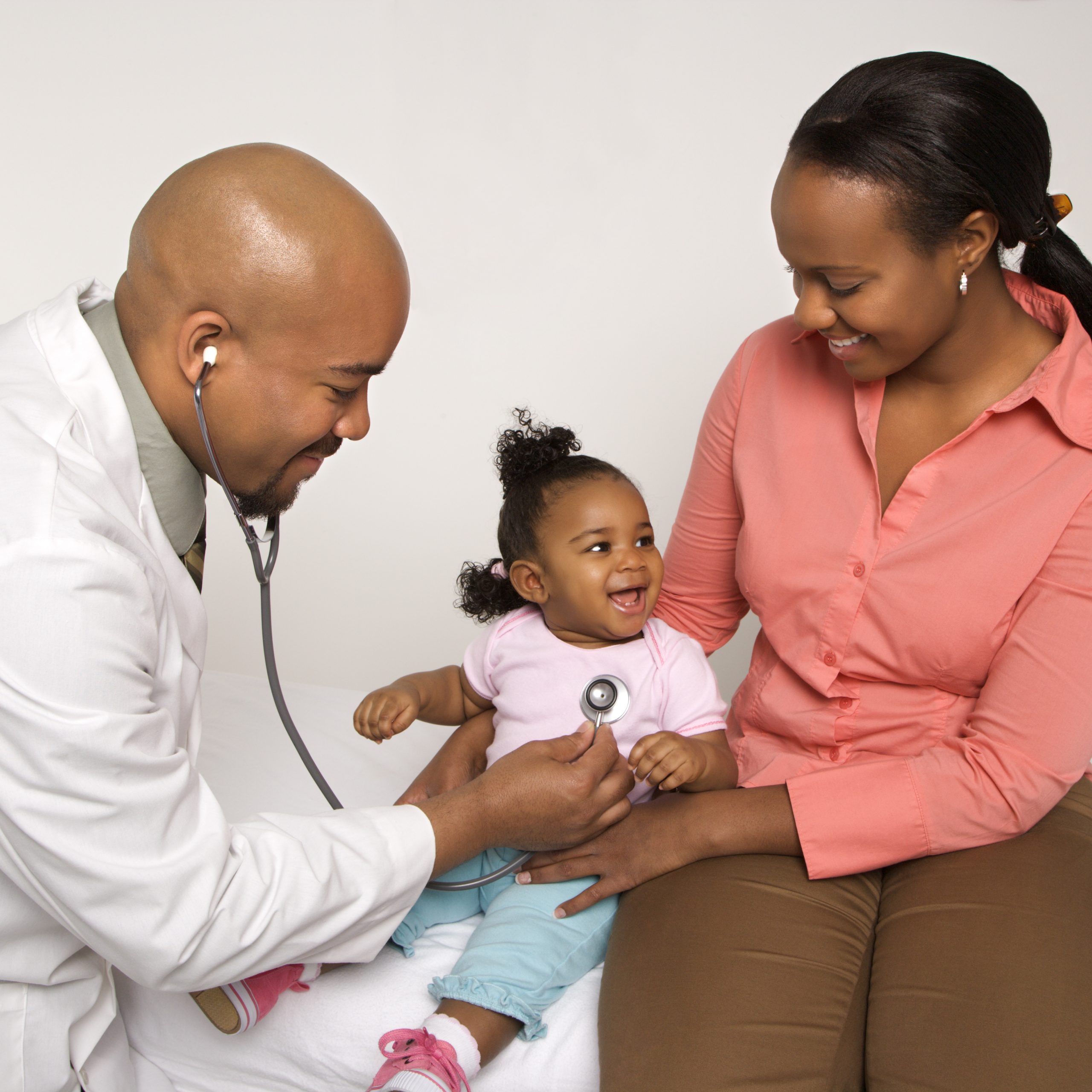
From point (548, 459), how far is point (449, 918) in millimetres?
Result: 805

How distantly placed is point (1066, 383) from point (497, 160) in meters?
1.91

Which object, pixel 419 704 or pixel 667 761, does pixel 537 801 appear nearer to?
pixel 667 761

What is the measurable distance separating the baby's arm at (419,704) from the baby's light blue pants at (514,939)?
0.26 metres

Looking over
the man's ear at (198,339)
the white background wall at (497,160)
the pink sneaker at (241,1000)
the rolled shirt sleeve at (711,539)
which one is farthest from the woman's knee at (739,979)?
the white background wall at (497,160)

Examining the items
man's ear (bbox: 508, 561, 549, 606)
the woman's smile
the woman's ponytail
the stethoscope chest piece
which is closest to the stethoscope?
the stethoscope chest piece

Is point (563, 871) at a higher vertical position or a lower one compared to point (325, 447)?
lower

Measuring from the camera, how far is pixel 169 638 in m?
1.32

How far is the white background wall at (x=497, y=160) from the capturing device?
286 centimetres

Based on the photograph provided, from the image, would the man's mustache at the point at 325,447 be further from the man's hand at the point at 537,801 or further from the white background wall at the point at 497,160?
the white background wall at the point at 497,160

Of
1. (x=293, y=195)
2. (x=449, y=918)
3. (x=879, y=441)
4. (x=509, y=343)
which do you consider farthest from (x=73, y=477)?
(x=509, y=343)

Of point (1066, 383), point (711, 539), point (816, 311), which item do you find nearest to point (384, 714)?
point (711, 539)

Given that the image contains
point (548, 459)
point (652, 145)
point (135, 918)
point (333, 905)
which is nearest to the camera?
point (135, 918)

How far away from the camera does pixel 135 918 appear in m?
1.12

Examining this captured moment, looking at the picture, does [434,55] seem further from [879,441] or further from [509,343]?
[879,441]
